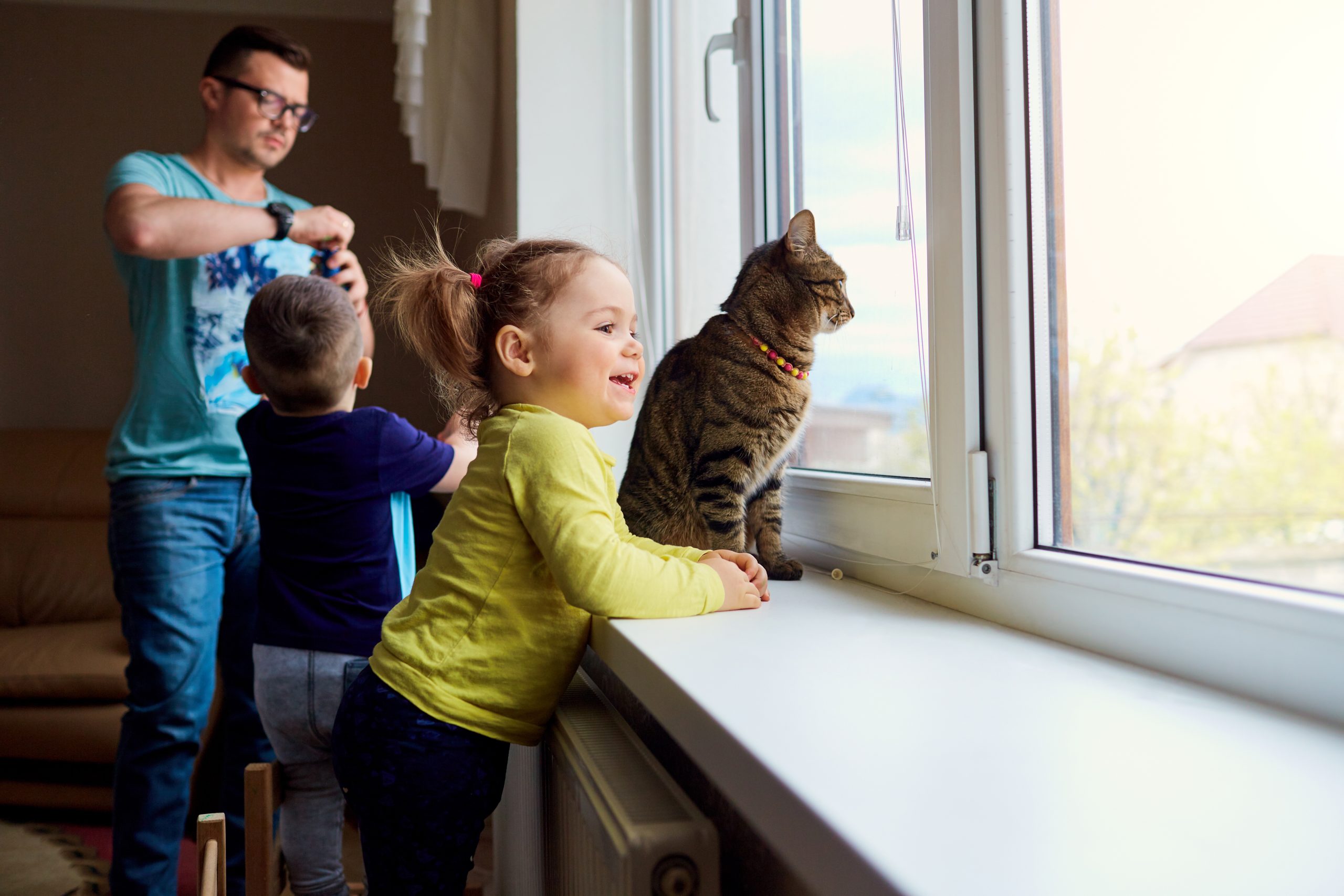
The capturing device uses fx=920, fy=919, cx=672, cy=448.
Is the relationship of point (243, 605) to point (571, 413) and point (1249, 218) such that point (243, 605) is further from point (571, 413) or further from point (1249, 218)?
point (1249, 218)

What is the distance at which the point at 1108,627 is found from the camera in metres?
0.66

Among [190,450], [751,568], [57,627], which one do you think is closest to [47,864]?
[57,627]

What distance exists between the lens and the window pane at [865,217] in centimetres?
96

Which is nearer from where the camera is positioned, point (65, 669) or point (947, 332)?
point (947, 332)

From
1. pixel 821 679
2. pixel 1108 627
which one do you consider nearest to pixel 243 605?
pixel 821 679

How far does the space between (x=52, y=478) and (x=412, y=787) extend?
9.56 ft

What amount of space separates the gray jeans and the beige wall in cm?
239

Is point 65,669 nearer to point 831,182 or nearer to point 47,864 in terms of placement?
point 47,864

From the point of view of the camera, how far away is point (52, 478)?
3068 mm

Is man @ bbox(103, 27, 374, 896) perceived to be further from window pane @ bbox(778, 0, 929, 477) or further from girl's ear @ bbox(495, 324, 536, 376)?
window pane @ bbox(778, 0, 929, 477)

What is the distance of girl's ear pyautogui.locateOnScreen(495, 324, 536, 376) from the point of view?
0.92 metres

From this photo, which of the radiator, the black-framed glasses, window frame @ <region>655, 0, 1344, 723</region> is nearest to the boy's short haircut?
the black-framed glasses

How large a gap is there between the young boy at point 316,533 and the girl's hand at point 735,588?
1.82 ft

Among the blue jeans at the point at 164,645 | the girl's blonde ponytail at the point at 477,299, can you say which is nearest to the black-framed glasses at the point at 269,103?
the blue jeans at the point at 164,645
